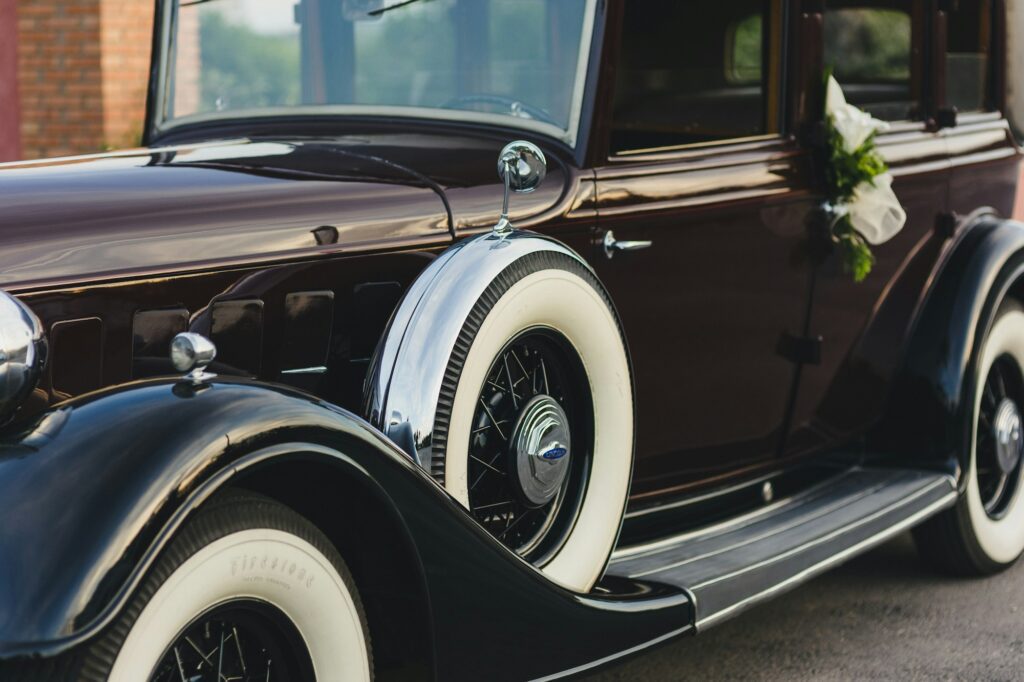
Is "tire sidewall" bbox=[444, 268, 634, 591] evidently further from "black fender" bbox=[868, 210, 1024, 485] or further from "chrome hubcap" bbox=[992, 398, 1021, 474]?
"chrome hubcap" bbox=[992, 398, 1021, 474]

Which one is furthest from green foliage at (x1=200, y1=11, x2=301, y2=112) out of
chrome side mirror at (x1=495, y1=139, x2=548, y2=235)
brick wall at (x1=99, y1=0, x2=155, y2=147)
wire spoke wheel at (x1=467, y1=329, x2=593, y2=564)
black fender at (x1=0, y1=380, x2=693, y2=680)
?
brick wall at (x1=99, y1=0, x2=155, y2=147)

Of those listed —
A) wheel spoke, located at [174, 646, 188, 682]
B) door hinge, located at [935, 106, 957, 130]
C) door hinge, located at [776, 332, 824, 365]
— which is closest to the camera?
wheel spoke, located at [174, 646, 188, 682]

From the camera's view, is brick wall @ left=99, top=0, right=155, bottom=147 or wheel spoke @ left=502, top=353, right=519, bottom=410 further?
brick wall @ left=99, top=0, right=155, bottom=147

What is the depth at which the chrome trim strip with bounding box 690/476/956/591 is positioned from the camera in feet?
Result: 9.15

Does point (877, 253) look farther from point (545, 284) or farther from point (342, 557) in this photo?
point (342, 557)

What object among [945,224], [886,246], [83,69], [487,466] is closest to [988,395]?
[945,224]

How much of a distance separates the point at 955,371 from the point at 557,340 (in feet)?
5.11

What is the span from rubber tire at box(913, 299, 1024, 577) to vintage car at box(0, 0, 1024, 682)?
0.06 feet

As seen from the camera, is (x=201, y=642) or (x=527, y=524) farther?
(x=527, y=524)

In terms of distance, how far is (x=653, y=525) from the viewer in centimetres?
316

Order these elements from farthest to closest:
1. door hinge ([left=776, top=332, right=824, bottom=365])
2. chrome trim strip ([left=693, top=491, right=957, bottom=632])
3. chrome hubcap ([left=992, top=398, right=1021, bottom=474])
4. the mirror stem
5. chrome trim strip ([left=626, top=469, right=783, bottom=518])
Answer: chrome hubcap ([left=992, top=398, right=1021, bottom=474]) → door hinge ([left=776, top=332, right=824, bottom=365]) → chrome trim strip ([left=626, top=469, right=783, bottom=518]) → chrome trim strip ([left=693, top=491, right=957, bottom=632]) → the mirror stem

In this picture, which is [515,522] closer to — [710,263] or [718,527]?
[718,527]

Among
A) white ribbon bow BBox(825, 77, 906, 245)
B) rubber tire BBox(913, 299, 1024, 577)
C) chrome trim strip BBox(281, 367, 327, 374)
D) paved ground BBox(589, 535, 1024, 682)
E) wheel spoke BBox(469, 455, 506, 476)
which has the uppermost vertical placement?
white ribbon bow BBox(825, 77, 906, 245)

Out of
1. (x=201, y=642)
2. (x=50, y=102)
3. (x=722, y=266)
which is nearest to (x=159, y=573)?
(x=201, y=642)
